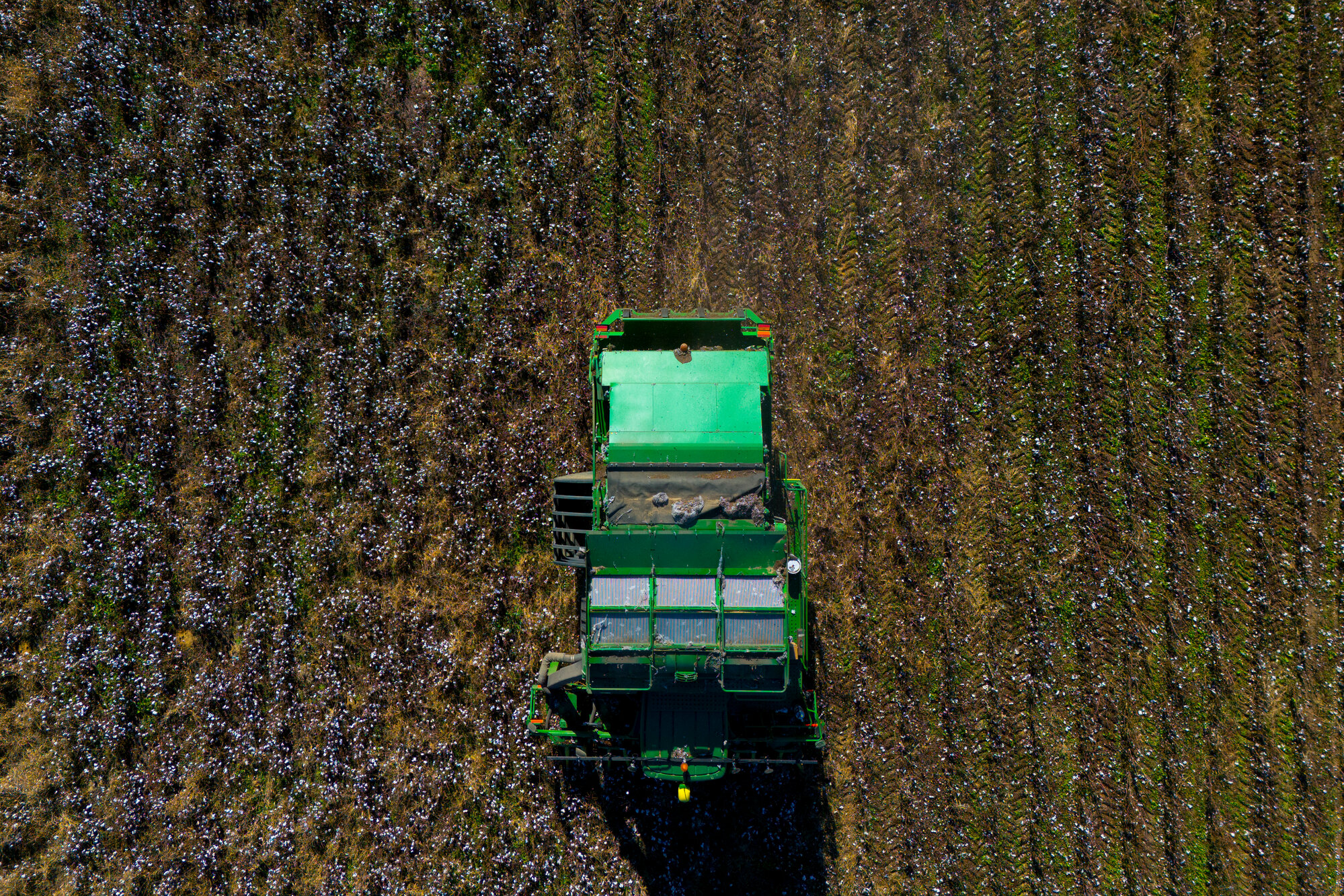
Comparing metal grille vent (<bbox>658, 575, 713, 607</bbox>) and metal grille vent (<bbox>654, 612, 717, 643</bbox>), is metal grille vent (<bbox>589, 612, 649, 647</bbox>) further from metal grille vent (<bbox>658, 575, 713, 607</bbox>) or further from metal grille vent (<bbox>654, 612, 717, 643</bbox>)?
metal grille vent (<bbox>658, 575, 713, 607</bbox>)

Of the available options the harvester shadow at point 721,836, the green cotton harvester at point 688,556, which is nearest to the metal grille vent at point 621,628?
the green cotton harvester at point 688,556

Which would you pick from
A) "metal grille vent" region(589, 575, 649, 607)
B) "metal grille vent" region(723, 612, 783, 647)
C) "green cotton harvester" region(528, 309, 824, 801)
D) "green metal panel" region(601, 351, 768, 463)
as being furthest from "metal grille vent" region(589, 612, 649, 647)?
"green metal panel" region(601, 351, 768, 463)

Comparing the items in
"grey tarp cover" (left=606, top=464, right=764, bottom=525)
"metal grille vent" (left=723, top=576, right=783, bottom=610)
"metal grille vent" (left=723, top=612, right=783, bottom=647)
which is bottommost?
"metal grille vent" (left=723, top=612, right=783, bottom=647)

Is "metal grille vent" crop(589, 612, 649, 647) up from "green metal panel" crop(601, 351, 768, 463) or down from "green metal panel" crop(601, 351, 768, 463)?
down

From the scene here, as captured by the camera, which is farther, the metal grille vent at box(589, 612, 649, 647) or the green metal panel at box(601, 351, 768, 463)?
the green metal panel at box(601, 351, 768, 463)

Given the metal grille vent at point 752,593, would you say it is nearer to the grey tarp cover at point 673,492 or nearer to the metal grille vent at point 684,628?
the metal grille vent at point 684,628

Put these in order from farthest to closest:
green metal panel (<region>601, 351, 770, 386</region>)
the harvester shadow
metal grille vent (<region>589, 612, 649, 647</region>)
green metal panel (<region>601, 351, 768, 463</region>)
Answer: the harvester shadow < green metal panel (<region>601, 351, 770, 386</region>) < green metal panel (<region>601, 351, 768, 463</region>) < metal grille vent (<region>589, 612, 649, 647</region>)

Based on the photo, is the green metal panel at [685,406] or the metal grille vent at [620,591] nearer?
the metal grille vent at [620,591]

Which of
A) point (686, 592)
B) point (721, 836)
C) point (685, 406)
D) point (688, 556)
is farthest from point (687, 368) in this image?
point (721, 836)
